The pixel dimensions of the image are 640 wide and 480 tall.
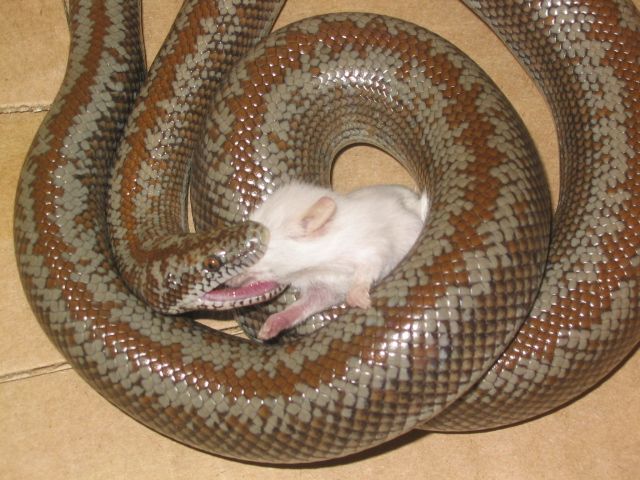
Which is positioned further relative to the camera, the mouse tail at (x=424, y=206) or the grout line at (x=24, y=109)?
the grout line at (x=24, y=109)

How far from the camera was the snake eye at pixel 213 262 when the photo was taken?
2.21m

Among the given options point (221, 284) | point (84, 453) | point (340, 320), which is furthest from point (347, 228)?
point (84, 453)

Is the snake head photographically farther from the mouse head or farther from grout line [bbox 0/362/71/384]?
grout line [bbox 0/362/71/384]

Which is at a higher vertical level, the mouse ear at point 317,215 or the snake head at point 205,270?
the mouse ear at point 317,215

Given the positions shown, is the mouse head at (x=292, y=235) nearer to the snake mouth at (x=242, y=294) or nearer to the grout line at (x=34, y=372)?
the snake mouth at (x=242, y=294)

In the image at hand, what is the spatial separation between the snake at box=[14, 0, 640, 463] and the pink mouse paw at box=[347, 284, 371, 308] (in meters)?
0.02

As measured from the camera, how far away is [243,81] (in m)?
2.58

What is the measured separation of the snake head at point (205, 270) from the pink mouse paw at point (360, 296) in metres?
0.25

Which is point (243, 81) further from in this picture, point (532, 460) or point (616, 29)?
point (532, 460)

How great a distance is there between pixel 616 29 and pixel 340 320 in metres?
1.36

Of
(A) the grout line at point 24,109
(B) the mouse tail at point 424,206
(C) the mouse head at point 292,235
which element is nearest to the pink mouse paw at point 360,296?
(C) the mouse head at point 292,235

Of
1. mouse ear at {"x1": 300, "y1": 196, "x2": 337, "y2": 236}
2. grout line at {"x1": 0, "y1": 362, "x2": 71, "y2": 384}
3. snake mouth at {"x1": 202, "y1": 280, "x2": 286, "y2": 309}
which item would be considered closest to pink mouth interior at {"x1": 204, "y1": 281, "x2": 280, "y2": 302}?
snake mouth at {"x1": 202, "y1": 280, "x2": 286, "y2": 309}

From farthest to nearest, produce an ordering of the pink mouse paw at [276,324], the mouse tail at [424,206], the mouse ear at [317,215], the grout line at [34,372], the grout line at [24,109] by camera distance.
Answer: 1. the grout line at [24,109]
2. the grout line at [34,372]
3. the mouse tail at [424,206]
4. the pink mouse paw at [276,324]
5. the mouse ear at [317,215]

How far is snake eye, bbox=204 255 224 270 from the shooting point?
221cm
